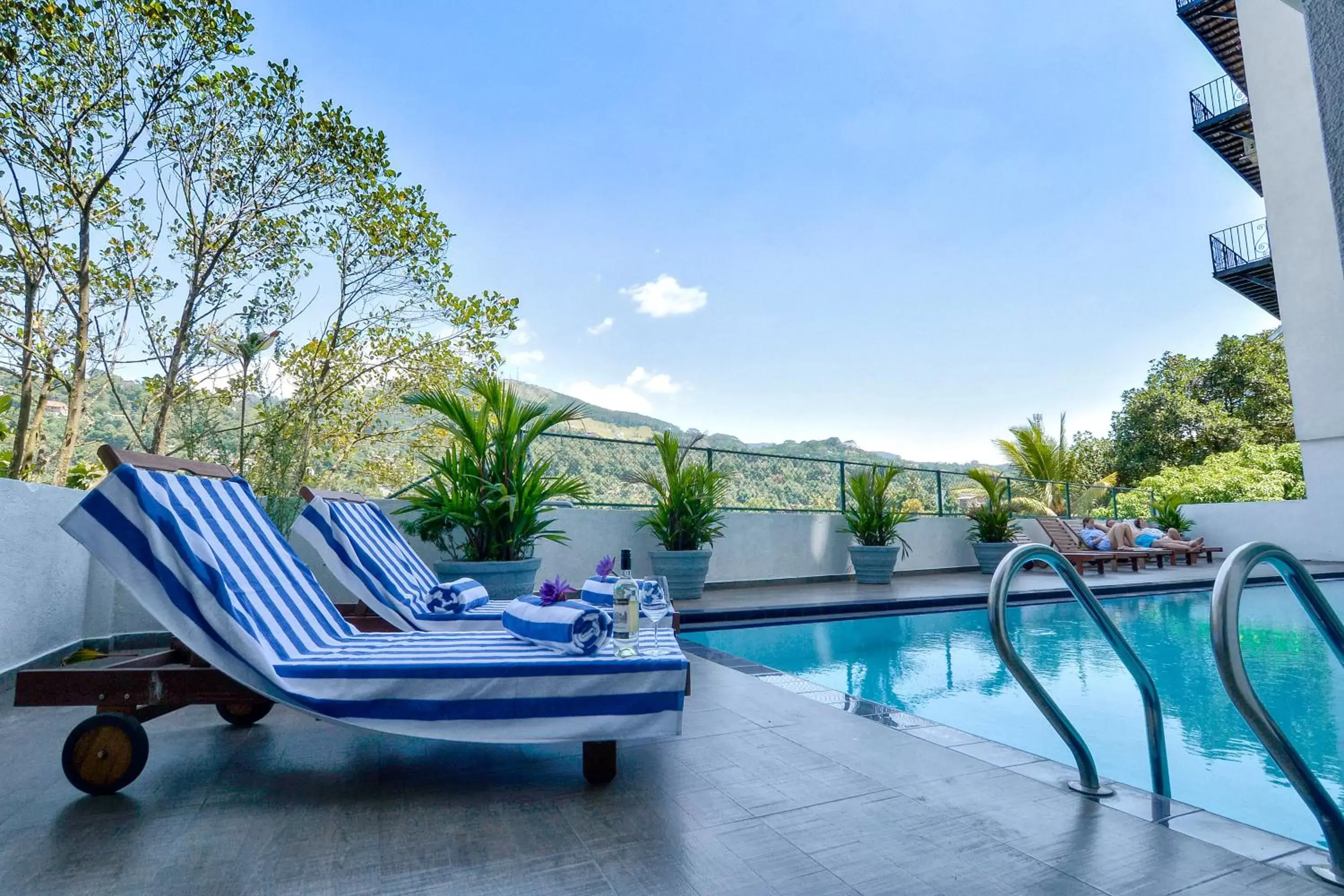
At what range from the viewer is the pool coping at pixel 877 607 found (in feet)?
20.9

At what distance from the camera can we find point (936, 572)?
410 inches

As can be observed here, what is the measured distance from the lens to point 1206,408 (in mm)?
21062

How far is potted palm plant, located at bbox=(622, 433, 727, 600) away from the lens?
7.34 meters

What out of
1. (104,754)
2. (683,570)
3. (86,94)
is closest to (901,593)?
(683,570)

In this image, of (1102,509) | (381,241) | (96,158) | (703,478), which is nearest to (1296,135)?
(1102,509)

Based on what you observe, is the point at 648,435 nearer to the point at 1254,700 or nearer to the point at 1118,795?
the point at 1118,795

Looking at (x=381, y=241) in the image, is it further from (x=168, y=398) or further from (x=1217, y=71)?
Result: (x=1217, y=71)

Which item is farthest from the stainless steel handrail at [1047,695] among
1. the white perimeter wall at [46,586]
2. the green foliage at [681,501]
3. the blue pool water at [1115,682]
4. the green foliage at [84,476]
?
the green foliage at [84,476]

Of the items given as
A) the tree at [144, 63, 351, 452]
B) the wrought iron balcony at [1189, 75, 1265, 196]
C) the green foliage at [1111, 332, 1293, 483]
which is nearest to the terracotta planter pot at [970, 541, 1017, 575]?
the tree at [144, 63, 351, 452]

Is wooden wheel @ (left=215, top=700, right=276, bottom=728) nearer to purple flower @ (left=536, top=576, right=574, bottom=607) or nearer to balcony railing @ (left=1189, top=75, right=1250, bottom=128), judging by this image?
purple flower @ (left=536, top=576, right=574, bottom=607)

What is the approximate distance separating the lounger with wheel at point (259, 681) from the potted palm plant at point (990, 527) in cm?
912

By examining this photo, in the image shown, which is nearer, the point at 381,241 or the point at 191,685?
the point at 191,685

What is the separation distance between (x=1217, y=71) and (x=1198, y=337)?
10284 millimetres

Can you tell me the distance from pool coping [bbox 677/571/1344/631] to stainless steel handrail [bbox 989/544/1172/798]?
363 cm
